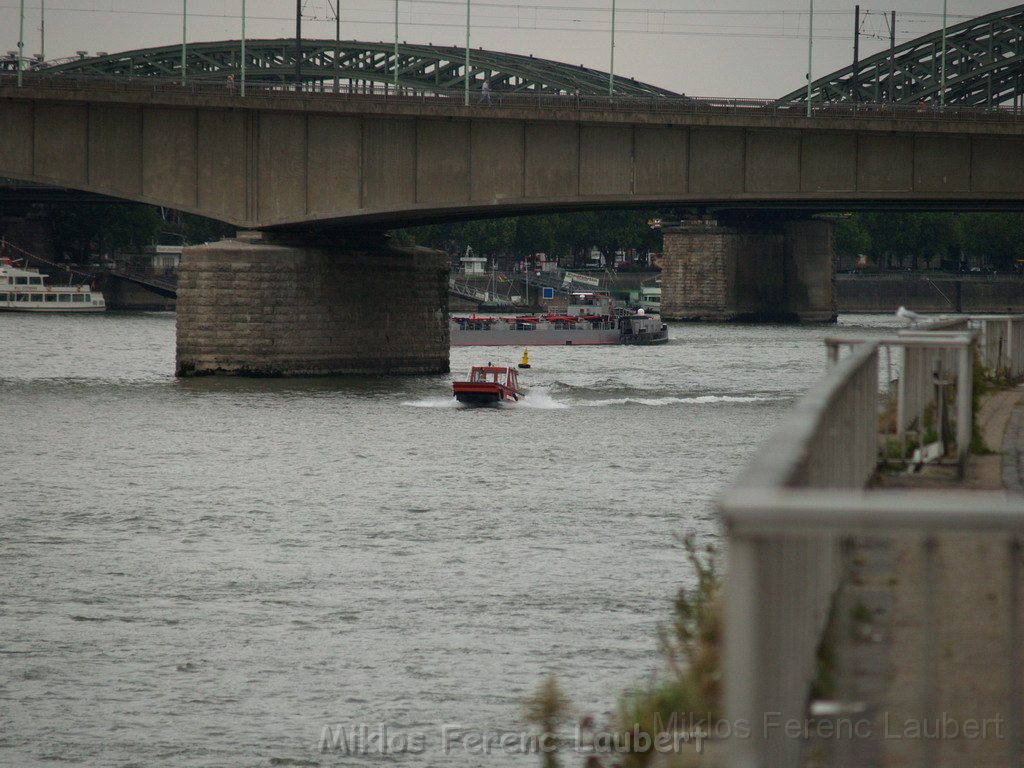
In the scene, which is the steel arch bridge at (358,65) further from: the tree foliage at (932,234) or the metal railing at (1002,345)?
the metal railing at (1002,345)

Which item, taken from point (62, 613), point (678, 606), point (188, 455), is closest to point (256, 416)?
point (188, 455)

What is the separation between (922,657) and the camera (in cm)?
764

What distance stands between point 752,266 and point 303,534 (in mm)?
118842

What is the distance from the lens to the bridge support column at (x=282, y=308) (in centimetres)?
6047

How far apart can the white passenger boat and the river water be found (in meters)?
91.5

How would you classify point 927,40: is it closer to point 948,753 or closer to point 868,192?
point 868,192

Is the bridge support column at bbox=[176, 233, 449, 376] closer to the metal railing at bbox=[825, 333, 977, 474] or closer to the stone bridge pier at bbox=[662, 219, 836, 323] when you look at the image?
the metal railing at bbox=[825, 333, 977, 474]

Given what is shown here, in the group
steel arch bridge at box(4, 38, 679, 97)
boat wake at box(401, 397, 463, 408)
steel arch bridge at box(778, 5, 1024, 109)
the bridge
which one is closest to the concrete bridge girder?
the bridge

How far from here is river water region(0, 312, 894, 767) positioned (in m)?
15.9

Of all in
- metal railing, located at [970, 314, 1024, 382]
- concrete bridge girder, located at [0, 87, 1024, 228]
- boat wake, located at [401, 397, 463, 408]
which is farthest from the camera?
concrete bridge girder, located at [0, 87, 1024, 228]

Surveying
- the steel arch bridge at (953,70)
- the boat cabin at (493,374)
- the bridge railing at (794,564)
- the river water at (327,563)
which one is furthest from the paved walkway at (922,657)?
the steel arch bridge at (953,70)

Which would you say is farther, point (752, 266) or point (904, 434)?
point (752, 266)

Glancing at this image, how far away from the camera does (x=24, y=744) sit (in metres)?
14.9

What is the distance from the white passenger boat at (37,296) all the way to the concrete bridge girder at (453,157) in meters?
88.0
